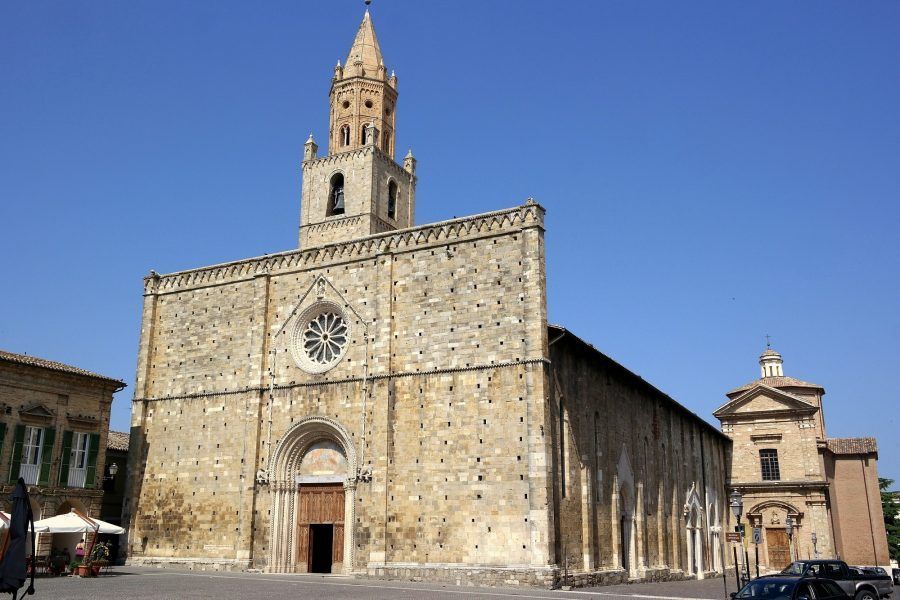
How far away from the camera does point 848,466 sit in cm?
5106

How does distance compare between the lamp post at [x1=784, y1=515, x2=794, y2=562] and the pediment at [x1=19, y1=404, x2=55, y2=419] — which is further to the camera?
the lamp post at [x1=784, y1=515, x2=794, y2=562]

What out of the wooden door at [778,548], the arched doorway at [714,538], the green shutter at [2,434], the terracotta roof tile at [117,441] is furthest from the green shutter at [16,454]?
the wooden door at [778,548]

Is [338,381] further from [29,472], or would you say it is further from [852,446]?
[852,446]

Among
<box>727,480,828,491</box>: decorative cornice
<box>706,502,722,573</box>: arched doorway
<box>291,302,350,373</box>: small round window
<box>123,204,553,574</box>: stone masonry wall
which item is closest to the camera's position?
<box>123,204,553,574</box>: stone masonry wall

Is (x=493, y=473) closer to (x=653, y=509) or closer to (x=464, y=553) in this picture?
(x=464, y=553)

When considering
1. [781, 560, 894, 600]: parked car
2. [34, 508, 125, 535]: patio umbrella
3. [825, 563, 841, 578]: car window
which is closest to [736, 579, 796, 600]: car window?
[781, 560, 894, 600]: parked car

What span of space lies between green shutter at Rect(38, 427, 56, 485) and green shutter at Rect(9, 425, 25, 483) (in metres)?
0.84

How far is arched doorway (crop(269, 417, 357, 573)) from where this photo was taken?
27016 mm

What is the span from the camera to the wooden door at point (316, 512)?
1064 inches

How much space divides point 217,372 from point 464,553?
12288 mm

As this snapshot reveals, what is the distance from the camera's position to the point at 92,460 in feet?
97.6

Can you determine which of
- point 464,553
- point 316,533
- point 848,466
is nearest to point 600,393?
point 464,553

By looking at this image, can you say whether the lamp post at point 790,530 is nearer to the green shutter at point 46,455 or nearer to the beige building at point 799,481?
the beige building at point 799,481

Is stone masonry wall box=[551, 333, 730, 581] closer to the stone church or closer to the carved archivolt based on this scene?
the stone church
